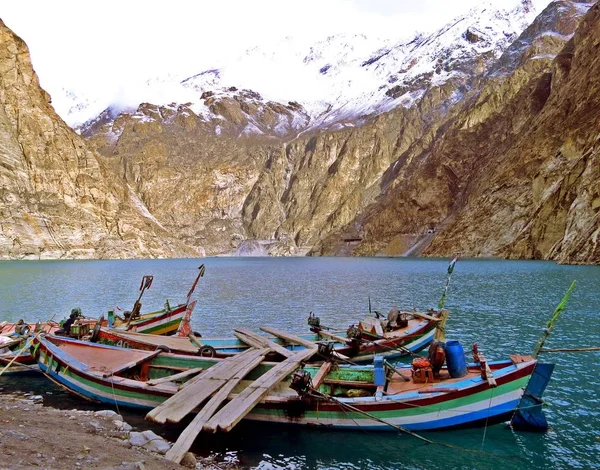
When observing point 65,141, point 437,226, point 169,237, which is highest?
point 65,141

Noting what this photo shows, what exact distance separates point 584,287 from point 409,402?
122ft

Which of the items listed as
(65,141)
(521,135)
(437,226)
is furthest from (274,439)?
(65,141)

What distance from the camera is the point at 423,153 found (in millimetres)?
193875

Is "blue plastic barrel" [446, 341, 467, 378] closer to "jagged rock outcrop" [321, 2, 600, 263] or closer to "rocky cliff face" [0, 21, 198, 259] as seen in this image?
"jagged rock outcrop" [321, 2, 600, 263]

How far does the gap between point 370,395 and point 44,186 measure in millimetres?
142315

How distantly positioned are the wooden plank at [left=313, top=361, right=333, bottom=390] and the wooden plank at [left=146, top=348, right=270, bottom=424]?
6.99 ft

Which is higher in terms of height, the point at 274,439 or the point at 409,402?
the point at 409,402

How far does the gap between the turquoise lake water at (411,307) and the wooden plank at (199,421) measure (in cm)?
100

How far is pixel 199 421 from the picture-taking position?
35.7 feet

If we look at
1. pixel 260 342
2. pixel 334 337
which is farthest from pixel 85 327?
pixel 334 337

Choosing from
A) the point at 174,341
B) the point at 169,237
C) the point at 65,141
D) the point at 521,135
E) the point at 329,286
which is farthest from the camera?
→ the point at 169,237

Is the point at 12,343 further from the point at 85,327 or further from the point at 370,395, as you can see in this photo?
the point at 370,395

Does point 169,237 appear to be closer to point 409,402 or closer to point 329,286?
point 329,286

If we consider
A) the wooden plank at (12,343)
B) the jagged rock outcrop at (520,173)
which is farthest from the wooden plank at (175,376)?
the jagged rock outcrop at (520,173)
